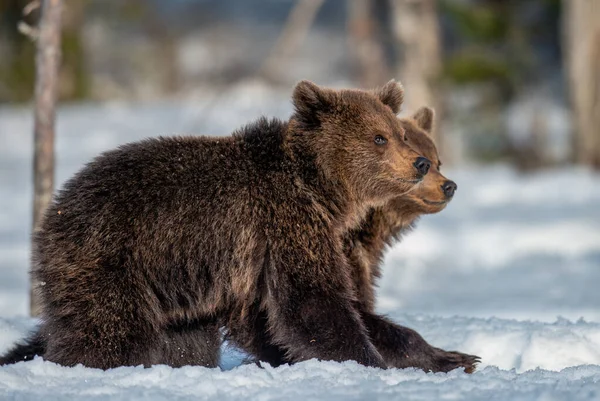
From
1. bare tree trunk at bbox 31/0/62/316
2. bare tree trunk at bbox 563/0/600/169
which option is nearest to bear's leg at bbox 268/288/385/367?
bare tree trunk at bbox 31/0/62/316

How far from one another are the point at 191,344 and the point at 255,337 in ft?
1.09

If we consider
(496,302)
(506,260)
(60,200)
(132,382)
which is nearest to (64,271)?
(60,200)

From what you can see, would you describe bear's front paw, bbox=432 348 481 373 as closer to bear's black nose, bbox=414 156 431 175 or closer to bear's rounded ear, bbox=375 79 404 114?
bear's black nose, bbox=414 156 431 175

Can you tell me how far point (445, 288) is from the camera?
11.5 meters

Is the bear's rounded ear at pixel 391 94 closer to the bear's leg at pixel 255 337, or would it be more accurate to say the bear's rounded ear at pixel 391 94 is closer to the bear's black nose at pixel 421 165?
the bear's black nose at pixel 421 165

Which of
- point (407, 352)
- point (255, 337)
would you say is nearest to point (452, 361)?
point (407, 352)

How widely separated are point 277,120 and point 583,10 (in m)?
14.0

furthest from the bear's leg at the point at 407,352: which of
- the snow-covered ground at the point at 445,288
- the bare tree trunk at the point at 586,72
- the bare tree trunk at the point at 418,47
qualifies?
the bare tree trunk at the point at 418,47

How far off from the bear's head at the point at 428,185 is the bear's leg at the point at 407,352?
948mm

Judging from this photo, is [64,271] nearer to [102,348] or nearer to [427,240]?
[102,348]

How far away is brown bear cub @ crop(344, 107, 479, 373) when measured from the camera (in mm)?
5039

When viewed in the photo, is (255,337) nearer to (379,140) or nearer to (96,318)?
(96,318)

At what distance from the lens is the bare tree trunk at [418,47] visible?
18.9 meters

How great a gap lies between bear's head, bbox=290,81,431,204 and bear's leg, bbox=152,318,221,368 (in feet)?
3.41
